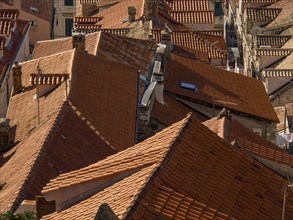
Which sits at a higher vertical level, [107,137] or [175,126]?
[175,126]

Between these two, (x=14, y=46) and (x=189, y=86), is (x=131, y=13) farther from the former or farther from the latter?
(x=189, y=86)

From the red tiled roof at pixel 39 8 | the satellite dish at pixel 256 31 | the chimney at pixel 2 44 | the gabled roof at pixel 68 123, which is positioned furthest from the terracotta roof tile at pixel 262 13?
the gabled roof at pixel 68 123

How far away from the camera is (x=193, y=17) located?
7981 cm

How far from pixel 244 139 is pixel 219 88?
18.4 meters

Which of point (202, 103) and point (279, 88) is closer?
point (202, 103)

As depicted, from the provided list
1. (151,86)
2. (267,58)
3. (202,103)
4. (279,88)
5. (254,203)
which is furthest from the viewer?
(267,58)

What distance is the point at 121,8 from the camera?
77.2 meters

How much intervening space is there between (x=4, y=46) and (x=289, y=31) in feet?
73.4

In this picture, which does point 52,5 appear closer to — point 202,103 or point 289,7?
point 289,7

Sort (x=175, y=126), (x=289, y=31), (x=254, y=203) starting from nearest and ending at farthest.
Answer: (x=254, y=203) < (x=175, y=126) < (x=289, y=31)

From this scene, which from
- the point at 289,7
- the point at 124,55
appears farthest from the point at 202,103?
the point at 289,7

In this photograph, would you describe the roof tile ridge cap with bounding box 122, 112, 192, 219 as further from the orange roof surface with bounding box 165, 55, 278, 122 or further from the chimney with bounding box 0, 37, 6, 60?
the chimney with bounding box 0, 37, 6, 60

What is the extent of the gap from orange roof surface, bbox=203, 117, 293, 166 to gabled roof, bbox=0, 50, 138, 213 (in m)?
3.89

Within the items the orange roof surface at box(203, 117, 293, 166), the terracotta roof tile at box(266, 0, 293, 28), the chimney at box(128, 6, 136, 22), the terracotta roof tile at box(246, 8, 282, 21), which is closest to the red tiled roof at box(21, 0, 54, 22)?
the chimney at box(128, 6, 136, 22)
